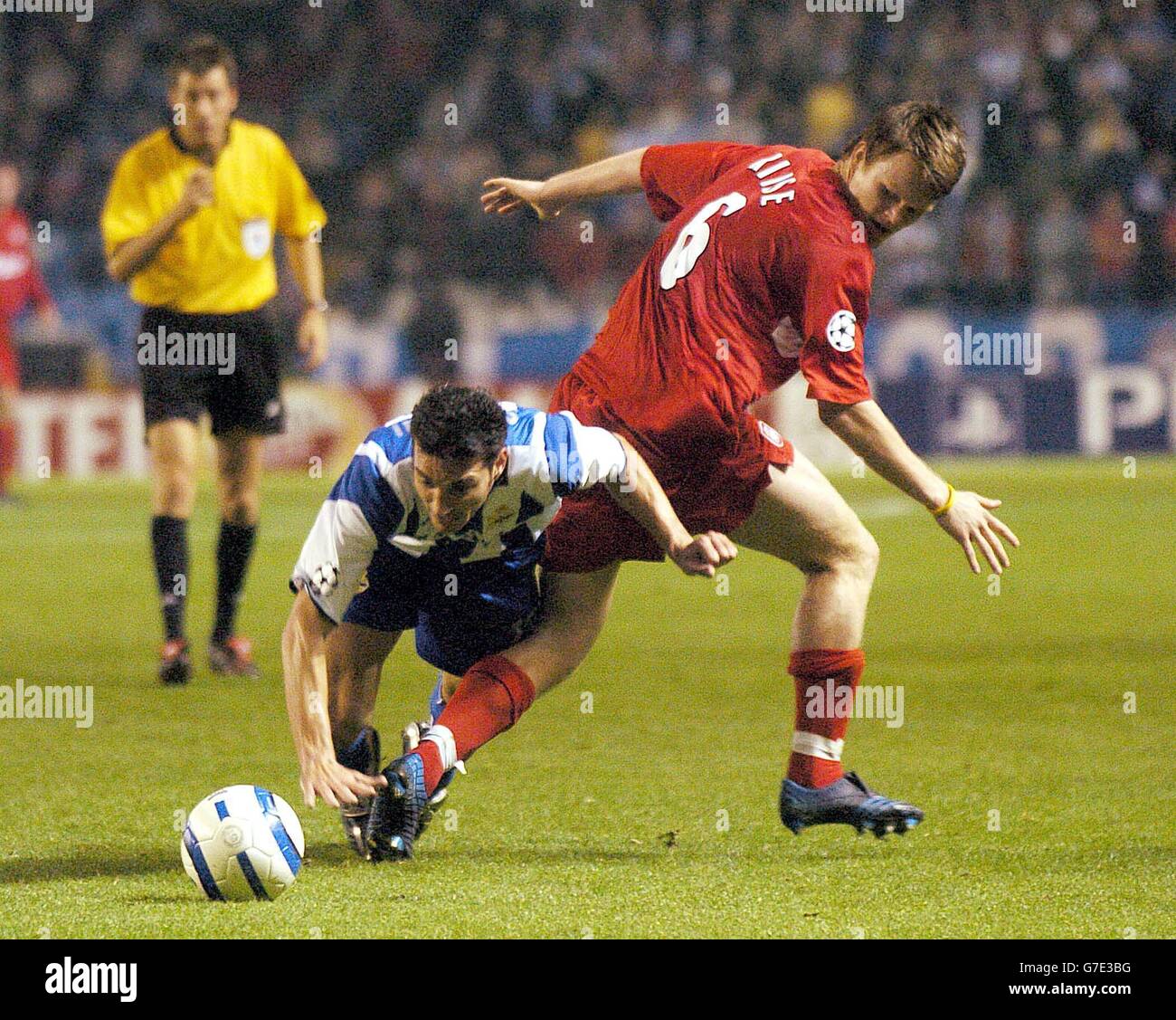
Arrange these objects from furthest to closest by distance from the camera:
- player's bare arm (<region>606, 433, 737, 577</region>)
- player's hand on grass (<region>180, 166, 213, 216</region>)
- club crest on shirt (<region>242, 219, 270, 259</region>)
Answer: club crest on shirt (<region>242, 219, 270, 259</region>) < player's hand on grass (<region>180, 166, 213, 216</region>) < player's bare arm (<region>606, 433, 737, 577</region>)

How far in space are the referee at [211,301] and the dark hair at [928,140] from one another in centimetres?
289

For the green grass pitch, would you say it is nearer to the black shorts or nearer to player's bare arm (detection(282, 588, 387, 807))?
player's bare arm (detection(282, 588, 387, 807))

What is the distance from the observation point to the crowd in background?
15.6m

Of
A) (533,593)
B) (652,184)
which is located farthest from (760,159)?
(533,593)

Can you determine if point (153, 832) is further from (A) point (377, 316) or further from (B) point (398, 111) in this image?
(B) point (398, 111)

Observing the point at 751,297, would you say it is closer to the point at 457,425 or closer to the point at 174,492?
the point at 457,425

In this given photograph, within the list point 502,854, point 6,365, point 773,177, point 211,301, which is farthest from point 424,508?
point 6,365

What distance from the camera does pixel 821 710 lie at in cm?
429

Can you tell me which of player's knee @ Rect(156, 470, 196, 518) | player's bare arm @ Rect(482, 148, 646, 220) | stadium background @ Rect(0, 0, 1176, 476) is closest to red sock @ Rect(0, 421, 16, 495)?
stadium background @ Rect(0, 0, 1176, 476)

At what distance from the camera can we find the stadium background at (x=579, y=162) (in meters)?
14.5

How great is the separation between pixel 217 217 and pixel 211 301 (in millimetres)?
312

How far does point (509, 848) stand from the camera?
4180 millimetres

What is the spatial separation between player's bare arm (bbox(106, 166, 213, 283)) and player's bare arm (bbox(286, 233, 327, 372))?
1.89 feet

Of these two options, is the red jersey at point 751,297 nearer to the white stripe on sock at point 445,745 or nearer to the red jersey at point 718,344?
the red jersey at point 718,344
